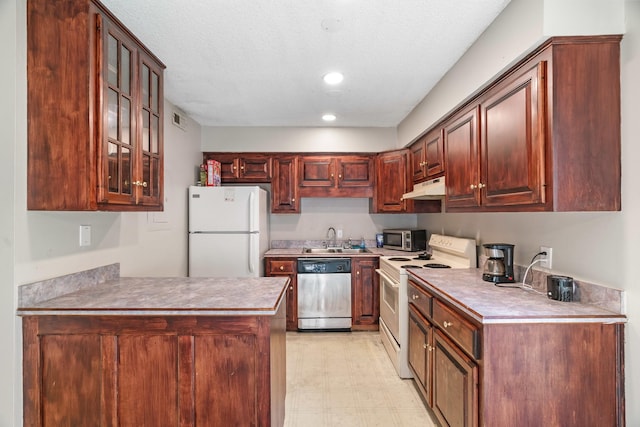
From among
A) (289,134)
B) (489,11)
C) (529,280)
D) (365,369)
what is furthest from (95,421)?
(289,134)

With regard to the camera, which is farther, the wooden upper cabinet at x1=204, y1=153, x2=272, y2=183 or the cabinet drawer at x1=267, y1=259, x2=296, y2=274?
the wooden upper cabinet at x1=204, y1=153, x2=272, y2=183

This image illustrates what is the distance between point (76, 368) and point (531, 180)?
2.34 meters

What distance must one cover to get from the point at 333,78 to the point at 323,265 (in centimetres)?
202

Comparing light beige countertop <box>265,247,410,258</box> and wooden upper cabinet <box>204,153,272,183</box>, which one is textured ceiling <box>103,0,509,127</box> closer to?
wooden upper cabinet <box>204,153,272,183</box>

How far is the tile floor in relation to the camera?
2189 millimetres

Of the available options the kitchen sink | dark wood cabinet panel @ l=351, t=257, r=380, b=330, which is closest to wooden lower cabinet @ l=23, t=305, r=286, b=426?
dark wood cabinet panel @ l=351, t=257, r=380, b=330

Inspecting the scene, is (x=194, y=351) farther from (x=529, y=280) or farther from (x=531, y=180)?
(x=529, y=280)

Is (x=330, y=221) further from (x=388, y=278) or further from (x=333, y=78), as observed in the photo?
(x=333, y=78)

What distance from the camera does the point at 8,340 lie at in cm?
147

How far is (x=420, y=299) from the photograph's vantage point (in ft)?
7.48

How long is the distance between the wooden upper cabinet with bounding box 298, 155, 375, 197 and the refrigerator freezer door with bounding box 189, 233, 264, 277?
1.04 metres

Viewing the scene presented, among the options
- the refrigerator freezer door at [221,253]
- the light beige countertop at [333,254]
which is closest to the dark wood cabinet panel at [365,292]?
the light beige countertop at [333,254]

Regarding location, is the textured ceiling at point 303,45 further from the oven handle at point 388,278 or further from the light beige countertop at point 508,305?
the oven handle at point 388,278

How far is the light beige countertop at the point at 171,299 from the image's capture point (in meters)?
1.49
